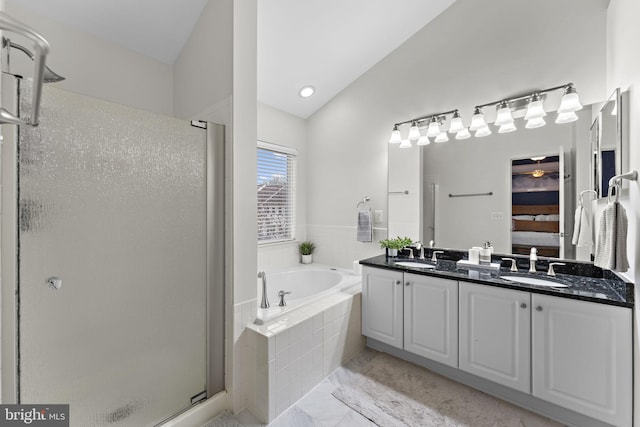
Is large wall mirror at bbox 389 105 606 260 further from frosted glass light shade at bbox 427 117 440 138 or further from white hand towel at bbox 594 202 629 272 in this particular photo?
white hand towel at bbox 594 202 629 272

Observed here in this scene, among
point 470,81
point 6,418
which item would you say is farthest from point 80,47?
point 470,81

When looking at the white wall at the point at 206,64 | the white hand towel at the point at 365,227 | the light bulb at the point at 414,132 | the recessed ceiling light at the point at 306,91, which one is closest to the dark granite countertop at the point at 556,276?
the white hand towel at the point at 365,227

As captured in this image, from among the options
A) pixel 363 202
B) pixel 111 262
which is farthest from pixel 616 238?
pixel 111 262

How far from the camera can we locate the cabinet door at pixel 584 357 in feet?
4.62

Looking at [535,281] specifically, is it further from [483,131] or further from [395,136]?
[395,136]

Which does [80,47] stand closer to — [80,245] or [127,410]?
[80,245]

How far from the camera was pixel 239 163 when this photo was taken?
5.61 feet

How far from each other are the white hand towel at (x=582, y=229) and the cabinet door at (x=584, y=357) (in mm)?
543

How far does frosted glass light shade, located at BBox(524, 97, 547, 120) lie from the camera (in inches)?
79.6

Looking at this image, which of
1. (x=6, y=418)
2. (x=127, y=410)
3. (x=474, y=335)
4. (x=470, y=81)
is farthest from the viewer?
(x=470, y=81)

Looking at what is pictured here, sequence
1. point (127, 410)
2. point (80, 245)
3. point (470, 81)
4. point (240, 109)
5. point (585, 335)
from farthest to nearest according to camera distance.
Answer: point (470, 81) < point (240, 109) < point (585, 335) < point (127, 410) < point (80, 245)

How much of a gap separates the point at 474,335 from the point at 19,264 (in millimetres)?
2416

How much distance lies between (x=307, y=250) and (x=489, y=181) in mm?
2104

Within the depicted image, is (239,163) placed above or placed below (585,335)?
above
